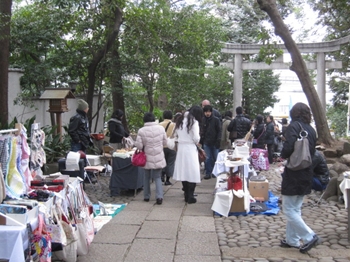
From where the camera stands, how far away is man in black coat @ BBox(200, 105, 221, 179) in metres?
10.6

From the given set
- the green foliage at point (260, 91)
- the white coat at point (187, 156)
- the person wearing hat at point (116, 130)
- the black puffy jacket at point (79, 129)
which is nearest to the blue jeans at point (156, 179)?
the white coat at point (187, 156)

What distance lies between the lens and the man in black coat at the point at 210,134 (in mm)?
10586

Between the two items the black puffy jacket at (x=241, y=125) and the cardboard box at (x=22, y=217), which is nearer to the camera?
the cardboard box at (x=22, y=217)

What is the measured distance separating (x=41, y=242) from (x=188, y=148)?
4186 millimetres

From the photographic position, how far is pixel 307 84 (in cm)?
1366

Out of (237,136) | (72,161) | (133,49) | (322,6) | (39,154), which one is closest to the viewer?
(39,154)

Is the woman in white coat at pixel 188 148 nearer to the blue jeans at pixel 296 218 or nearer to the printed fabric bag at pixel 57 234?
the blue jeans at pixel 296 218

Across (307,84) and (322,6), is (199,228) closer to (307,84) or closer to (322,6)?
(307,84)

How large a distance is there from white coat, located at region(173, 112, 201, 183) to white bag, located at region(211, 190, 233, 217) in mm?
774

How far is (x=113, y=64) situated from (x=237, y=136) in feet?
14.9

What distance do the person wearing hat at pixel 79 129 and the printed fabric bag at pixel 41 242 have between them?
504 centimetres

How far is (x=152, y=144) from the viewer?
7949 mm

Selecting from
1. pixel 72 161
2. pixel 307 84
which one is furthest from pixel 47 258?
pixel 307 84

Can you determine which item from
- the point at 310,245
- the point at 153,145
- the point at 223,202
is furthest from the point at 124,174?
the point at 310,245
